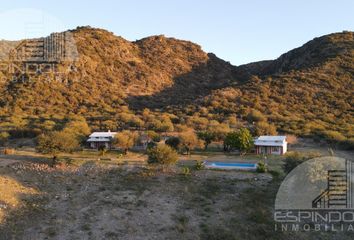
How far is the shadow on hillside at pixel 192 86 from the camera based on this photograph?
104500mm

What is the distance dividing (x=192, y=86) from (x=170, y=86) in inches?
315

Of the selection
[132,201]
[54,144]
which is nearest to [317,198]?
[132,201]

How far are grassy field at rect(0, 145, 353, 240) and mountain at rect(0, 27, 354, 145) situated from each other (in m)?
28.6

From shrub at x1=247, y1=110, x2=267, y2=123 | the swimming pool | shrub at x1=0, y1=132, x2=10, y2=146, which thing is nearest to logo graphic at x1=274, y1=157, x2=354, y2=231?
the swimming pool

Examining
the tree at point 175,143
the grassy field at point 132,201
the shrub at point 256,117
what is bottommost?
the grassy field at point 132,201

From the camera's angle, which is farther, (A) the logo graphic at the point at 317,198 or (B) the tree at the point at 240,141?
(B) the tree at the point at 240,141

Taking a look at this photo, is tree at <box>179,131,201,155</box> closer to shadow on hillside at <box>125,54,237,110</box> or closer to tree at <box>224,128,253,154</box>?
tree at <box>224,128,253,154</box>

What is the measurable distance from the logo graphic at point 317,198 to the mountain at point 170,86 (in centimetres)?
2521

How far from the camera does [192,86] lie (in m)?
126

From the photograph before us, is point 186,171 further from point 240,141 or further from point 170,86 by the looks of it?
point 170,86

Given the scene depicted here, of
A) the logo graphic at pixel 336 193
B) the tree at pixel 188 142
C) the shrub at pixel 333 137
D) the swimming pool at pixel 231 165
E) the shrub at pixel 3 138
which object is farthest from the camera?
the shrub at pixel 3 138

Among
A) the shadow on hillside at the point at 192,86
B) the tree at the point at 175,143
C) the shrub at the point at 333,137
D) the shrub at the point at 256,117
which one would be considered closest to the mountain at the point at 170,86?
the shrub at the point at 333,137

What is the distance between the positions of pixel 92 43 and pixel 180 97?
3704cm

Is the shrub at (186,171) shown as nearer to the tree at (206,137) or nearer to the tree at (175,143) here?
the tree at (175,143)
